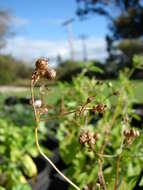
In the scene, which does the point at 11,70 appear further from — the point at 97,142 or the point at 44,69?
the point at 44,69

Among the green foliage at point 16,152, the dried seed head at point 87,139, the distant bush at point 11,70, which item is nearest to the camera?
the dried seed head at point 87,139

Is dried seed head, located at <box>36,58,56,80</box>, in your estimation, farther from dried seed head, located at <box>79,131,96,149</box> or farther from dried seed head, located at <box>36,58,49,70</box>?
dried seed head, located at <box>79,131,96,149</box>

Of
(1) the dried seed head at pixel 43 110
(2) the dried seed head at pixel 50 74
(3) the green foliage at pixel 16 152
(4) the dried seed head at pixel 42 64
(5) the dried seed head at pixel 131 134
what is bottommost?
(3) the green foliage at pixel 16 152

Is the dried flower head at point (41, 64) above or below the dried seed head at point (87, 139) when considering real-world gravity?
above

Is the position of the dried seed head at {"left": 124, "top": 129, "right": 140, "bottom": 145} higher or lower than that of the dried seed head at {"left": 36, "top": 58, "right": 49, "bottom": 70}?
lower

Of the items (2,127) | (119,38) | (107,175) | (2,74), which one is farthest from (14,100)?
(119,38)

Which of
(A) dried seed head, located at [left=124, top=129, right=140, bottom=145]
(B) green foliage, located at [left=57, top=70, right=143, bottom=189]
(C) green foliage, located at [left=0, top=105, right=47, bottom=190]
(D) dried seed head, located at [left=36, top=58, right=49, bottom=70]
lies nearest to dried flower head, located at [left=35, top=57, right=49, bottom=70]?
(D) dried seed head, located at [left=36, top=58, right=49, bottom=70]

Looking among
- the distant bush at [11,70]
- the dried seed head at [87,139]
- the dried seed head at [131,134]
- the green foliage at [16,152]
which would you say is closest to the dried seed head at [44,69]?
the dried seed head at [87,139]

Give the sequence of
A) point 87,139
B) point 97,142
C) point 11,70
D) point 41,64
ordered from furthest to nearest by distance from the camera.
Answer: point 11,70, point 97,142, point 87,139, point 41,64

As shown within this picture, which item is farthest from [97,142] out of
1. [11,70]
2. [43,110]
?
[11,70]

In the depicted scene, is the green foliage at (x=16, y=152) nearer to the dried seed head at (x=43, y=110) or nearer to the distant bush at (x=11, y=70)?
the dried seed head at (x=43, y=110)

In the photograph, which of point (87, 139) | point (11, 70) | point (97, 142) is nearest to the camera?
point (87, 139)
